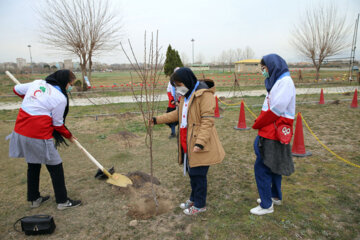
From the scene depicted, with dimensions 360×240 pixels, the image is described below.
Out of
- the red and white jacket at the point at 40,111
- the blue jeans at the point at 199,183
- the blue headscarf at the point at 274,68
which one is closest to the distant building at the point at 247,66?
the blue headscarf at the point at 274,68

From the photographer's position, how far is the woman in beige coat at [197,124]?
250 cm

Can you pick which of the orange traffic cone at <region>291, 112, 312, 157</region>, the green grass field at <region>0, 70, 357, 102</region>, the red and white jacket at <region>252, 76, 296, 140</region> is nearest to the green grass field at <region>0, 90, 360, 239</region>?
the orange traffic cone at <region>291, 112, 312, 157</region>

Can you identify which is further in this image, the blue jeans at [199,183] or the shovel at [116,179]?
the shovel at [116,179]

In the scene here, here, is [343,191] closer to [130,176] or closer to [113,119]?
[130,176]

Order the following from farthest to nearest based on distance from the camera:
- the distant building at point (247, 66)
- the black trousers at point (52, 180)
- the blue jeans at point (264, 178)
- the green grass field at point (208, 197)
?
the distant building at point (247, 66) < the black trousers at point (52, 180) < the blue jeans at point (264, 178) < the green grass field at point (208, 197)

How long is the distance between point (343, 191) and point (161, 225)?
102 inches

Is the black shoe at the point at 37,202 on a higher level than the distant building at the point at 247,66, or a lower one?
lower

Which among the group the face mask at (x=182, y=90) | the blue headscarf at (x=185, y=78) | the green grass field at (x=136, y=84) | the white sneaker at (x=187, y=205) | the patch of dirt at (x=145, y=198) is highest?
the blue headscarf at (x=185, y=78)

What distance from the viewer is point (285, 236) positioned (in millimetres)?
2473

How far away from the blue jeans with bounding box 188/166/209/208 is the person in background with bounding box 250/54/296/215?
628mm

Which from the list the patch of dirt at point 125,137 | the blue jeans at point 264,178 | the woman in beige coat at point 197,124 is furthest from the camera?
the patch of dirt at point 125,137

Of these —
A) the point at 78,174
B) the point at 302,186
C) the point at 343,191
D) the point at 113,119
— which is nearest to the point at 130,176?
the point at 78,174

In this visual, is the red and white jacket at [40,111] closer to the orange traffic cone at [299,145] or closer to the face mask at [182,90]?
the face mask at [182,90]

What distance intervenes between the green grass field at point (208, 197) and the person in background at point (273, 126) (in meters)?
0.39
